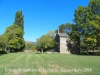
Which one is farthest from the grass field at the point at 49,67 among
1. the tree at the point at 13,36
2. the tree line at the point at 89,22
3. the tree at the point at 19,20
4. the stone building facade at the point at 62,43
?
the tree at the point at 19,20

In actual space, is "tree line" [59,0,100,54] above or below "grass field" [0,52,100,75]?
above

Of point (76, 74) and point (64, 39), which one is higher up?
point (64, 39)

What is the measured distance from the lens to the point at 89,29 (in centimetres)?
3388

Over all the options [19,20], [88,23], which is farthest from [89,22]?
[19,20]

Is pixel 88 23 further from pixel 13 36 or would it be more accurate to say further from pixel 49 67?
pixel 13 36

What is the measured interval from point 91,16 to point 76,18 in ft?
13.9

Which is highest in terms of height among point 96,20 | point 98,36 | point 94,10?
point 94,10

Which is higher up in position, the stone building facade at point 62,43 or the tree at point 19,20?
the tree at point 19,20

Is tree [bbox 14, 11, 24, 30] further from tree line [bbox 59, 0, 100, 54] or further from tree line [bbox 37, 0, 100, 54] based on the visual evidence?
tree line [bbox 59, 0, 100, 54]

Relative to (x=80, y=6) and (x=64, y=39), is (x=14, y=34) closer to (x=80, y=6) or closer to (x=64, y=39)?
(x=64, y=39)

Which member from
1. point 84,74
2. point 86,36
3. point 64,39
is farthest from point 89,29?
point 84,74

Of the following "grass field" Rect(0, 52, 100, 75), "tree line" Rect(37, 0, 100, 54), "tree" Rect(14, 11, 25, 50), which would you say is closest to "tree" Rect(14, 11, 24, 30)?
"tree" Rect(14, 11, 25, 50)

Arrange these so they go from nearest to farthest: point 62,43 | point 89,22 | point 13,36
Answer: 1. point 89,22
2. point 62,43
3. point 13,36

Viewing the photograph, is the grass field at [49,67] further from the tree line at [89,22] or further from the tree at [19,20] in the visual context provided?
the tree at [19,20]
